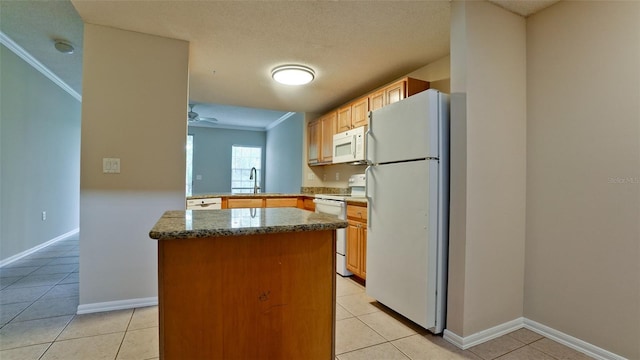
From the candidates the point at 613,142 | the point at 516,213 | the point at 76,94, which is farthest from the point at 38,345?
the point at 76,94

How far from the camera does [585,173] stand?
1.87 metres

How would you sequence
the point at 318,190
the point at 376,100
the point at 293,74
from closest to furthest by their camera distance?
the point at 293,74 < the point at 376,100 < the point at 318,190

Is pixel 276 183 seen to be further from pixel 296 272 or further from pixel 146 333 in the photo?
pixel 296 272

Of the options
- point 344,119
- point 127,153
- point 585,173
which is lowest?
point 585,173

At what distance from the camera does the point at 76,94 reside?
495cm

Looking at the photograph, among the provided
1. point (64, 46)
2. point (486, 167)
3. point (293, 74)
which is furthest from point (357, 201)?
point (64, 46)

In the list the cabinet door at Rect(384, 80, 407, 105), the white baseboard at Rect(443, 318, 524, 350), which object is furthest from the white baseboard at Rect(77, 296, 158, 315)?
the cabinet door at Rect(384, 80, 407, 105)

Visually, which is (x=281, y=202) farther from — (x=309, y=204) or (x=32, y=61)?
(x=32, y=61)

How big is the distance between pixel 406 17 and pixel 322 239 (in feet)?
6.09

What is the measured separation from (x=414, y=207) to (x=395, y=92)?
57.7 inches

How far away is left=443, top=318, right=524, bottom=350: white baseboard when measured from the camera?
191 cm

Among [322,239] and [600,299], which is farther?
[600,299]

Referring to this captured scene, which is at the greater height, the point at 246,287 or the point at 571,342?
the point at 246,287

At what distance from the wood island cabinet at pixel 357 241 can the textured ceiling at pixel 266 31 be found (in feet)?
4.98
